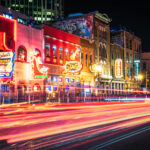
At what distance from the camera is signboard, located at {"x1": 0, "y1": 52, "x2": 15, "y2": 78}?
26.9 metres

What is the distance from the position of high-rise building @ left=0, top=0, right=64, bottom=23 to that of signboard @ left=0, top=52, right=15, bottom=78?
102 metres

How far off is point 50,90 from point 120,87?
28406mm

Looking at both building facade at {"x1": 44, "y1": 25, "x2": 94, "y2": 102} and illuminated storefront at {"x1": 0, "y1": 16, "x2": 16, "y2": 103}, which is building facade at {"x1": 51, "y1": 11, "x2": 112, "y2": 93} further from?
illuminated storefront at {"x1": 0, "y1": 16, "x2": 16, "y2": 103}

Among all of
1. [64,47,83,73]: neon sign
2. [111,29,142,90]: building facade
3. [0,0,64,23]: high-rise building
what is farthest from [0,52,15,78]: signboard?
[0,0,64,23]: high-rise building

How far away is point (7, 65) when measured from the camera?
A: 26984 mm

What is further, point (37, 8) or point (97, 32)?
point (37, 8)

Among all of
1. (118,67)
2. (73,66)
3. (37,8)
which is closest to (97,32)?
(118,67)

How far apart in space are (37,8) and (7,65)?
351 ft

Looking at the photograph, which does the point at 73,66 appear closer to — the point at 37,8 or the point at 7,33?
the point at 7,33

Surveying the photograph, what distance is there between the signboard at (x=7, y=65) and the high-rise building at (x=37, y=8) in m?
102

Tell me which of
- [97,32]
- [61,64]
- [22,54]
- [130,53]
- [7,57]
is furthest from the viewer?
[130,53]

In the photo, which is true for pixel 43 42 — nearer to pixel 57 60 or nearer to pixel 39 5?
pixel 57 60

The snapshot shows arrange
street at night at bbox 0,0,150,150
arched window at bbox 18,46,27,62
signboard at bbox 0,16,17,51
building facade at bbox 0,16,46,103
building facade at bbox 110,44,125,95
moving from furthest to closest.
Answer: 1. building facade at bbox 110,44,125,95
2. arched window at bbox 18,46,27,62
3. signboard at bbox 0,16,17,51
4. building facade at bbox 0,16,46,103
5. street at night at bbox 0,0,150,150

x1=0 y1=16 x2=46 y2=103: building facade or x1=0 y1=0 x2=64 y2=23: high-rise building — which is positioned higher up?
x1=0 y1=0 x2=64 y2=23: high-rise building
